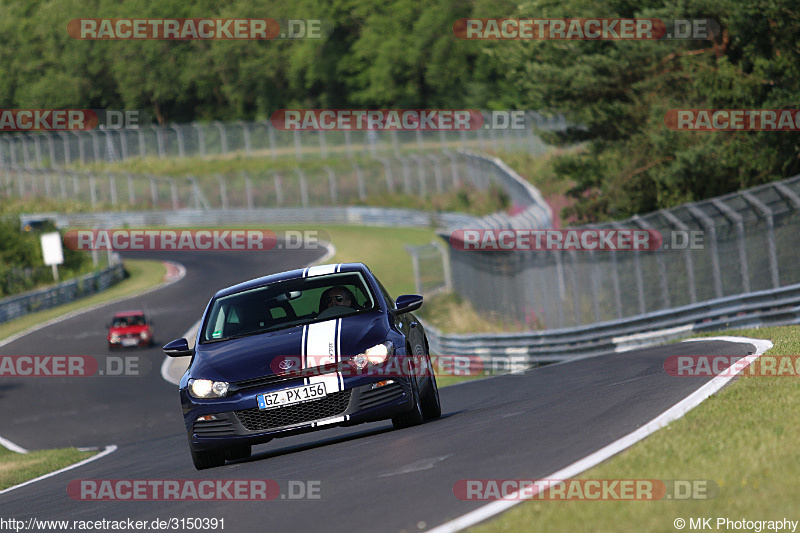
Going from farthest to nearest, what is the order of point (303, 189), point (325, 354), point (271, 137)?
point (271, 137)
point (303, 189)
point (325, 354)

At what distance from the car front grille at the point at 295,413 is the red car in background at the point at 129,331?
25.3 meters

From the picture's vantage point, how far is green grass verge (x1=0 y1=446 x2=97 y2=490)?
1527 cm

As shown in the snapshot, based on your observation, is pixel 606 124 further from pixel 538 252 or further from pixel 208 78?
pixel 208 78

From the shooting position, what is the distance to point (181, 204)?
7312cm

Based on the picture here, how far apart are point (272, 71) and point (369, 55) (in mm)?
9235

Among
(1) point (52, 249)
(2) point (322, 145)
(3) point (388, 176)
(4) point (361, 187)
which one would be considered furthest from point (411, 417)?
(2) point (322, 145)

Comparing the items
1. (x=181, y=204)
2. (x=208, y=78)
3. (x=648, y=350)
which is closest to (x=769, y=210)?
(x=648, y=350)

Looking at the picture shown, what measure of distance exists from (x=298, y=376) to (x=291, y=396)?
16cm

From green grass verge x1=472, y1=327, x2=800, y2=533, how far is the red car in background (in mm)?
27023

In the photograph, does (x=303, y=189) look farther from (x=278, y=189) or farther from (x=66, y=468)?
(x=66, y=468)

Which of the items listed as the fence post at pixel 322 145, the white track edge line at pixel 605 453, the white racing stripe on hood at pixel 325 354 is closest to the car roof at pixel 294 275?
the white racing stripe on hood at pixel 325 354

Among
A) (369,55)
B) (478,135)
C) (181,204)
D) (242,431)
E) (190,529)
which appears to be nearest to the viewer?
(190,529)

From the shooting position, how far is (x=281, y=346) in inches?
395

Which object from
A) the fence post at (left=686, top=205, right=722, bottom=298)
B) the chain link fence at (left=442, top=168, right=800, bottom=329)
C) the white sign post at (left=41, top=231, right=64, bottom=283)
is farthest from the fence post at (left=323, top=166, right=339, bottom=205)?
the fence post at (left=686, top=205, right=722, bottom=298)
